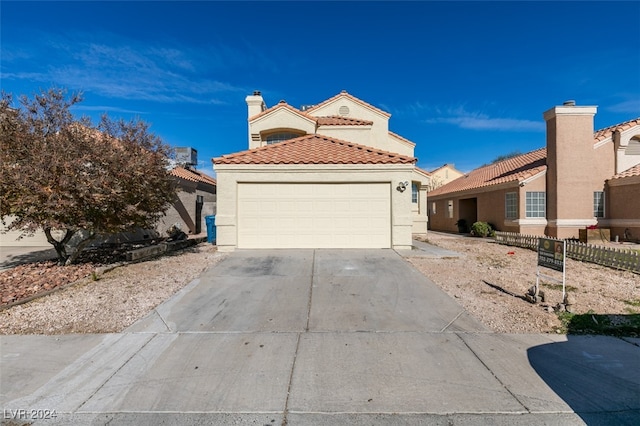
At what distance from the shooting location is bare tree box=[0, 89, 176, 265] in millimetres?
7098

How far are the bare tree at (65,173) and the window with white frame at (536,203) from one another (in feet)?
55.6

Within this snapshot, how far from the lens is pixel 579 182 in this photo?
588 inches

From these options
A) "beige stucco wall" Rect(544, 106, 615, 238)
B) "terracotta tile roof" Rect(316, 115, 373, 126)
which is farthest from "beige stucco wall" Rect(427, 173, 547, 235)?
"terracotta tile roof" Rect(316, 115, 373, 126)

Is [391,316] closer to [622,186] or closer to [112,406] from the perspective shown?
[112,406]

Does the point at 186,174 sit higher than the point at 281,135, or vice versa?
the point at 281,135

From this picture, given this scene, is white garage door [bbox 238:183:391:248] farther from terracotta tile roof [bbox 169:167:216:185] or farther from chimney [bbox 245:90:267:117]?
chimney [bbox 245:90:267:117]

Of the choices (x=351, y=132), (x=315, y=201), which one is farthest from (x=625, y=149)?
(x=315, y=201)

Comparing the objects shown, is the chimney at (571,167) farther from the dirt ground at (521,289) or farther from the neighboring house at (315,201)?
the neighboring house at (315,201)

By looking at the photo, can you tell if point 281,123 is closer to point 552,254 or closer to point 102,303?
point 102,303

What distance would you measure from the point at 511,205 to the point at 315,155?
38.0 ft

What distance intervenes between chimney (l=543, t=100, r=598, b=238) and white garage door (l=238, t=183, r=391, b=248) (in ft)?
32.0

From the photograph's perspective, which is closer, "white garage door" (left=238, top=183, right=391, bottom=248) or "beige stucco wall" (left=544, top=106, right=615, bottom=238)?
"white garage door" (left=238, top=183, right=391, bottom=248)

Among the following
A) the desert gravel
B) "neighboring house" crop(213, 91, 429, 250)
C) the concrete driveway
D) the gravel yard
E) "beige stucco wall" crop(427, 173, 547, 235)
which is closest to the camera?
the concrete driveway

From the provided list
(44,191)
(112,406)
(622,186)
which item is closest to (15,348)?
(112,406)
